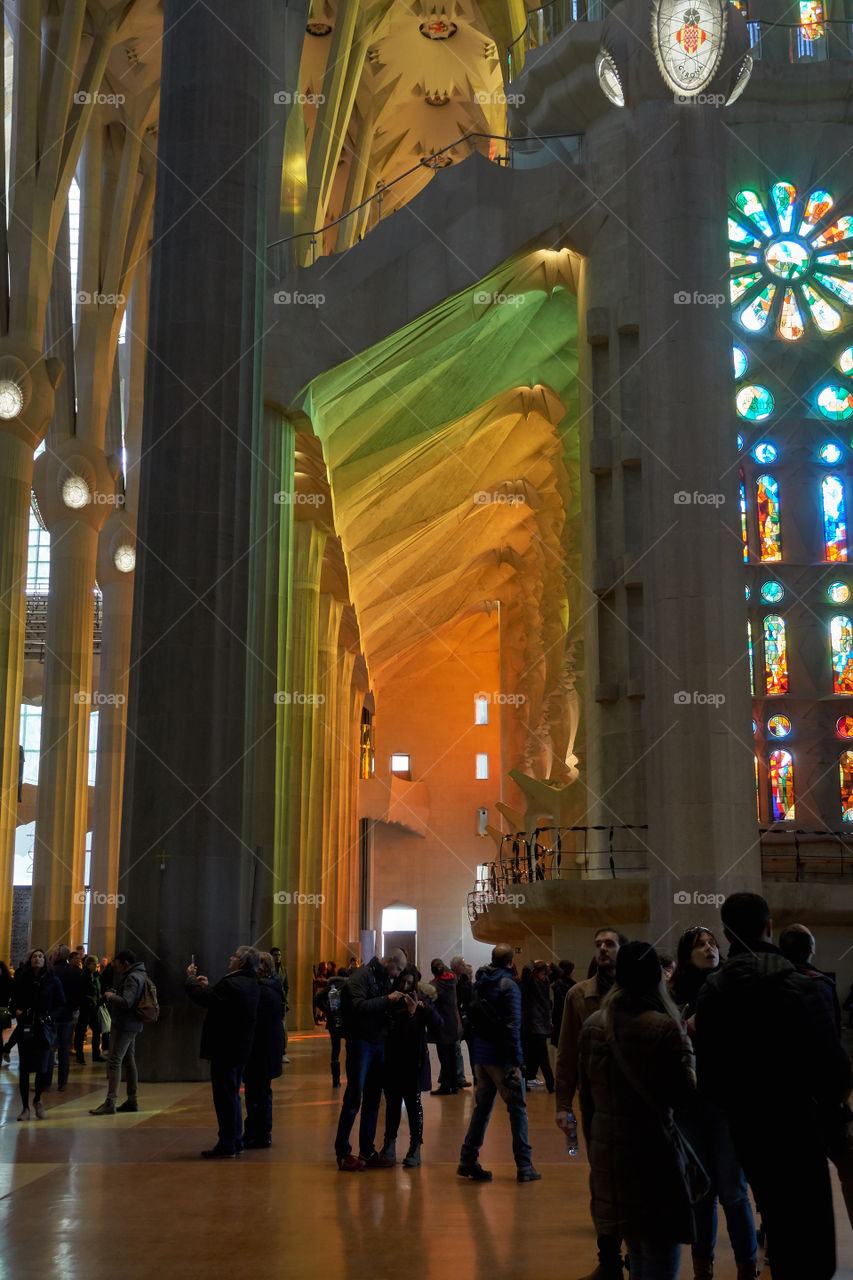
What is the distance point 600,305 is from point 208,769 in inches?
368

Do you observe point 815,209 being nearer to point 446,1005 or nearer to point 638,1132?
point 446,1005

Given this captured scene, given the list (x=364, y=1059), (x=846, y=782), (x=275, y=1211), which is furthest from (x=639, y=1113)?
(x=846, y=782)

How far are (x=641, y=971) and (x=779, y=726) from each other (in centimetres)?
1718

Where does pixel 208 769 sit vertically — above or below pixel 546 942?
above

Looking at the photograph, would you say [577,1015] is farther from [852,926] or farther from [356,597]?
[356,597]

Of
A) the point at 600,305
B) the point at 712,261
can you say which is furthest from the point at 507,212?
the point at 712,261

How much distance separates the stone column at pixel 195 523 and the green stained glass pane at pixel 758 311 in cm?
885

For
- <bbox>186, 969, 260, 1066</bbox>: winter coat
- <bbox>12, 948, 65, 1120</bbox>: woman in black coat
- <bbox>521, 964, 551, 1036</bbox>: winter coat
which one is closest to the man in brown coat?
<bbox>186, 969, 260, 1066</bbox>: winter coat

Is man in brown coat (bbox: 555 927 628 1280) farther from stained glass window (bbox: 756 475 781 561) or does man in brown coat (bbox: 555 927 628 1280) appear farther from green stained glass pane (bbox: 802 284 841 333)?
green stained glass pane (bbox: 802 284 841 333)

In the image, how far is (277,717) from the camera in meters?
20.1

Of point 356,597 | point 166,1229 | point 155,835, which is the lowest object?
point 166,1229

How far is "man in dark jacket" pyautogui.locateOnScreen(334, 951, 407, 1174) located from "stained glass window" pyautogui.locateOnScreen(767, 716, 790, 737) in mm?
13656

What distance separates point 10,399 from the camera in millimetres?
21391

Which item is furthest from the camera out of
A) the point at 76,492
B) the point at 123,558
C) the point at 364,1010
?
the point at 123,558
